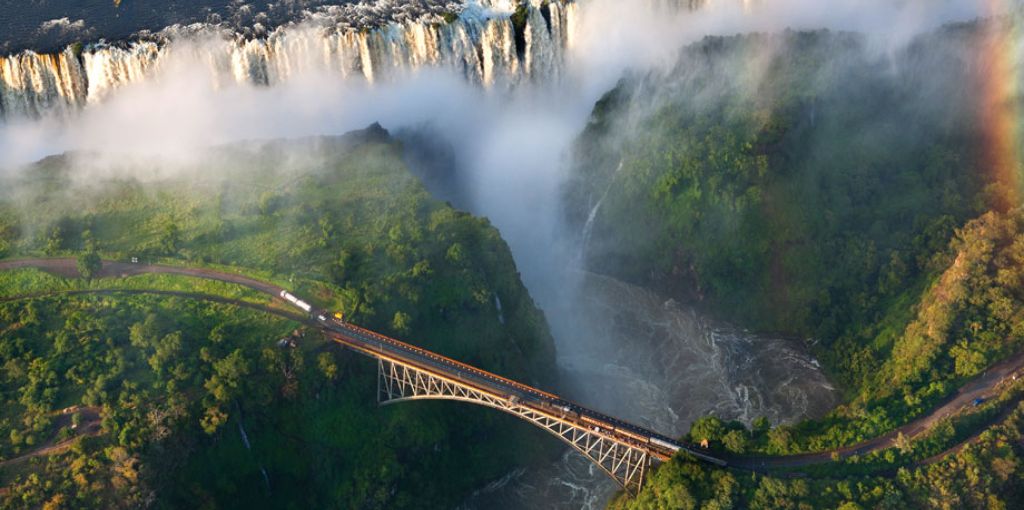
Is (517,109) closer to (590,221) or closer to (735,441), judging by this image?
(590,221)

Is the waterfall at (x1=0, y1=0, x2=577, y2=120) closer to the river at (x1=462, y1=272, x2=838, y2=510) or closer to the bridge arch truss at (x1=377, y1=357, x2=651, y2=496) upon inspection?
the river at (x1=462, y1=272, x2=838, y2=510)

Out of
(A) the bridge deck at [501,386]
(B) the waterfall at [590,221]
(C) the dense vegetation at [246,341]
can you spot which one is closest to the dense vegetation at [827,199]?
(B) the waterfall at [590,221]

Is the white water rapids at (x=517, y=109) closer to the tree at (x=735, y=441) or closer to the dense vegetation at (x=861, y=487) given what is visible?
the tree at (x=735, y=441)

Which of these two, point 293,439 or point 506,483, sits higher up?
point 293,439

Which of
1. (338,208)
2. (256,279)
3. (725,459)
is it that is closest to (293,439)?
(256,279)

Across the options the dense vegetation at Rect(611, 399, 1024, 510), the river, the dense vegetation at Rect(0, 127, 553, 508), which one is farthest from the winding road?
the river

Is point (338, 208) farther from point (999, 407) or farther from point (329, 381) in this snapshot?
point (999, 407)
